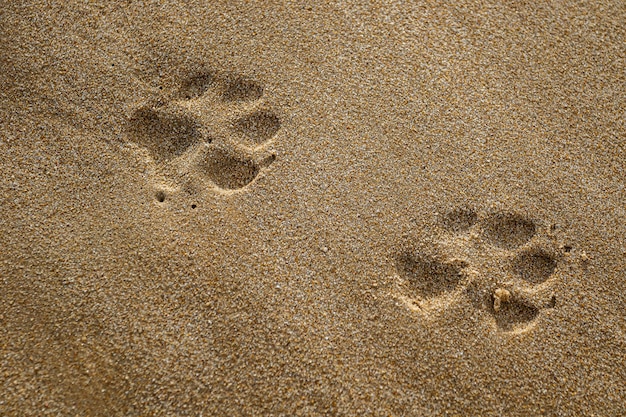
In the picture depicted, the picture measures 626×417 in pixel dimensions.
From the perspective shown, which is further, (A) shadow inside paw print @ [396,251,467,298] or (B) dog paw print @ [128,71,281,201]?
(B) dog paw print @ [128,71,281,201]

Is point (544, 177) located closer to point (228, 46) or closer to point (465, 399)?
point (465, 399)

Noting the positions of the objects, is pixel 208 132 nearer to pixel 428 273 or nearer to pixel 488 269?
pixel 428 273

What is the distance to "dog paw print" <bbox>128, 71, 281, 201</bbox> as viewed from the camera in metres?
1.58

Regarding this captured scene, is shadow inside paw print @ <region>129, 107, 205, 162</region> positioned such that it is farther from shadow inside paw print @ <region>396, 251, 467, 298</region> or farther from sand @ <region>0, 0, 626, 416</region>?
shadow inside paw print @ <region>396, 251, 467, 298</region>

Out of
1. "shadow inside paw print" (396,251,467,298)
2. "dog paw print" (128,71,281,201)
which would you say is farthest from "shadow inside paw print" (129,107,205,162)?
"shadow inside paw print" (396,251,467,298)

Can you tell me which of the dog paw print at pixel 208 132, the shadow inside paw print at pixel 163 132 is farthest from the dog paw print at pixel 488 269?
the shadow inside paw print at pixel 163 132

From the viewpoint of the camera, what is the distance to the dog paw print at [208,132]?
1.58 m

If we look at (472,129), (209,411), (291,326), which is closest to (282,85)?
(472,129)

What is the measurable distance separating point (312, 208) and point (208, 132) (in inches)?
15.4

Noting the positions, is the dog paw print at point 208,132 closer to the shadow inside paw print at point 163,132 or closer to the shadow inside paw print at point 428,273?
the shadow inside paw print at point 163,132

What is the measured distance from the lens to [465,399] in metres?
1.38

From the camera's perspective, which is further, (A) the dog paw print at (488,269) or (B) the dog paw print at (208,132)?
(B) the dog paw print at (208,132)

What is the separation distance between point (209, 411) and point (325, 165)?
2.48ft

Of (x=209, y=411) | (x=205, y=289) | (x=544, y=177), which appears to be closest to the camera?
(x=209, y=411)
